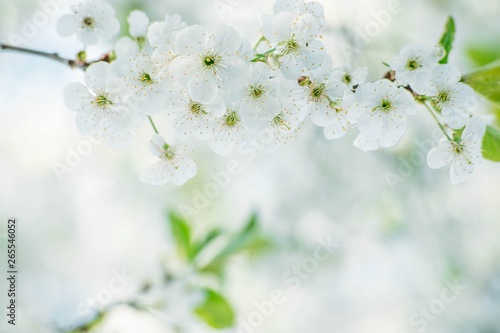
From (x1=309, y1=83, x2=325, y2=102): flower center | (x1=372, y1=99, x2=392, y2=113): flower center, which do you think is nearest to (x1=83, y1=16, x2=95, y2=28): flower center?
(x1=309, y1=83, x2=325, y2=102): flower center

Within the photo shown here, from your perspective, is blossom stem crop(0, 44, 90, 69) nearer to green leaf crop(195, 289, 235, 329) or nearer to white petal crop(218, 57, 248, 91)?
white petal crop(218, 57, 248, 91)

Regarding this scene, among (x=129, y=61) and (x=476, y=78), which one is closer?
(x=129, y=61)

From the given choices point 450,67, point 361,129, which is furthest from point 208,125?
point 450,67

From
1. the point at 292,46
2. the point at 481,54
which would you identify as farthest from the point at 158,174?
the point at 481,54

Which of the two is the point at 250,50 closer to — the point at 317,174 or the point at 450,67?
the point at 450,67

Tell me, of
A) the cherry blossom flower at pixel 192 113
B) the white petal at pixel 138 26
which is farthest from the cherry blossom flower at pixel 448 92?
the white petal at pixel 138 26
